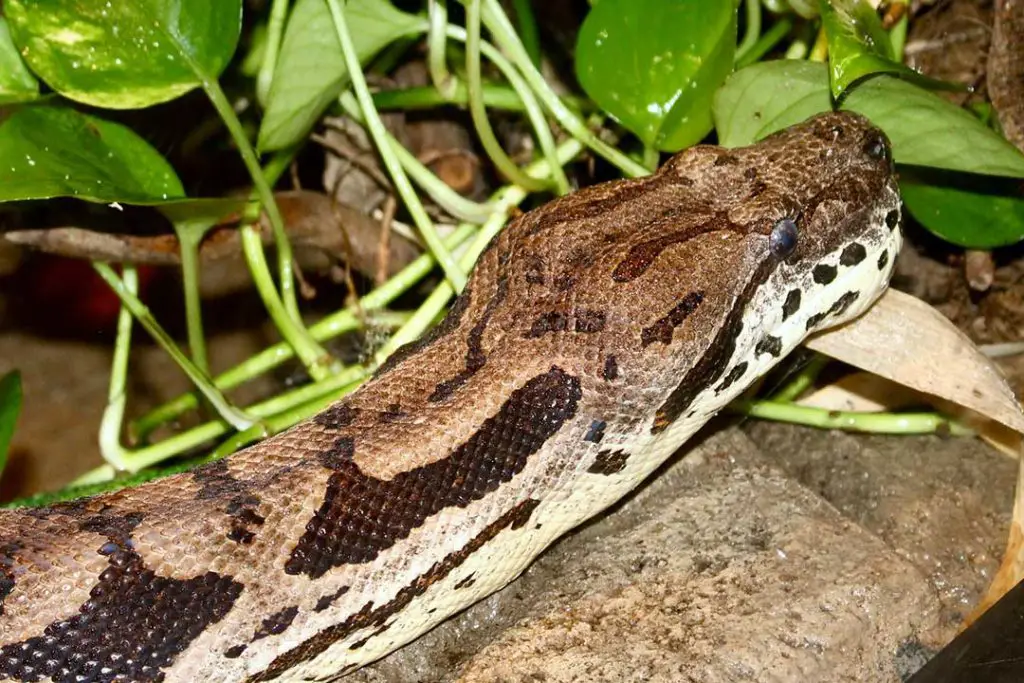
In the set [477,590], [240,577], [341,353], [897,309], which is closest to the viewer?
[240,577]

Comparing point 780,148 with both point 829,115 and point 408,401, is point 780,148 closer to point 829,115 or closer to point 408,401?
point 829,115

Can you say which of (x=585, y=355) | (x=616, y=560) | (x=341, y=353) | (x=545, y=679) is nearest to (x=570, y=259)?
(x=585, y=355)

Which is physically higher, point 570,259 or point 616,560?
point 570,259

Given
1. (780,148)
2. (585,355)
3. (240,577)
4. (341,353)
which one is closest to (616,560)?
(585,355)

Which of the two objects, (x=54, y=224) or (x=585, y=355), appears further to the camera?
(x=54, y=224)

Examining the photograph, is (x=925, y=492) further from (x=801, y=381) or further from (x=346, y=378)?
(x=346, y=378)

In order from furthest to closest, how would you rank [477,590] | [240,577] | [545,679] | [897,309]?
1. [897,309]
2. [477,590]
3. [545,679]
4. [240,577]

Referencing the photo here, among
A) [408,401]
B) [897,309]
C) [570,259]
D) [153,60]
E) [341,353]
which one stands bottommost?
[341,353]
